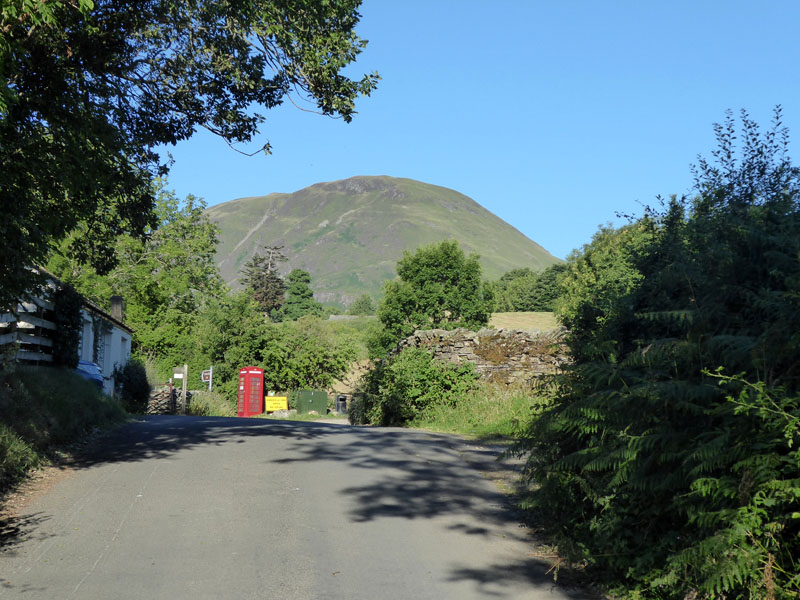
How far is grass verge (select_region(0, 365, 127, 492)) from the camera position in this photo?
9.24 m

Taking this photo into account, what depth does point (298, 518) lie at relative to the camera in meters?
7.71

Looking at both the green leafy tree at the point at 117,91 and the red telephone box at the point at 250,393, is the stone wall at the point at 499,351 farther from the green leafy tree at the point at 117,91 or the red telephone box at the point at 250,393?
the red telephone box at the point at 250,393

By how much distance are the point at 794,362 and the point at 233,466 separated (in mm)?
7802

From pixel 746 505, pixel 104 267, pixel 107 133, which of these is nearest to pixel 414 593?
pixel 746 505

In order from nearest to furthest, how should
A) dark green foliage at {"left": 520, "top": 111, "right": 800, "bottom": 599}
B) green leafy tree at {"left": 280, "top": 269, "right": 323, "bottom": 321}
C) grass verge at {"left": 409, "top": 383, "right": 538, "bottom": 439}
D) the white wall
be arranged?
1. dark green foliage at {"left": 520, "top": 111, "right": 800, "bottom": 599}
2. grass verge at {"left": 409, "top": 383, "right": 538, "bottom": 439}
3. the white wall
4. green leafy tree at {"left": 280, "top": 269, "right": 323, "bottom": 321}

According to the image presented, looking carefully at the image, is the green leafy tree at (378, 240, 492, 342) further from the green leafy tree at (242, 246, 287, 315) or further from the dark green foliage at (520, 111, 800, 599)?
the green leafy tree at (242, 246, 287, 315)

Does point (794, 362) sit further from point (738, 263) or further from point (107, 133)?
point (107, 133)

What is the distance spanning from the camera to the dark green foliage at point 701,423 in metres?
4.26

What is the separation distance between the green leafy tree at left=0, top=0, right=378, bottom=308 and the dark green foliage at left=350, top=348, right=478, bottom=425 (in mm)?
8814

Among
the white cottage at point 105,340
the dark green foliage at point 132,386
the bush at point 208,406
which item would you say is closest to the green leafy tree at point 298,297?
the bush at point 208,406

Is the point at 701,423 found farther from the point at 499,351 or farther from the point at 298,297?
the point at 298,297

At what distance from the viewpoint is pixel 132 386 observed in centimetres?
3198

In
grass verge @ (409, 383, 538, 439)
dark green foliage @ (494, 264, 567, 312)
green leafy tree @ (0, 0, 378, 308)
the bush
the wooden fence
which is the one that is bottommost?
the bush

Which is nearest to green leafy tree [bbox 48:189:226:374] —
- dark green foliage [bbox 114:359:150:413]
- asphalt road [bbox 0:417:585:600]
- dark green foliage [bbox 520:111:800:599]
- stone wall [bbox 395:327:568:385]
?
dark green foliage [bbox 114:359:150:413]
